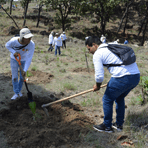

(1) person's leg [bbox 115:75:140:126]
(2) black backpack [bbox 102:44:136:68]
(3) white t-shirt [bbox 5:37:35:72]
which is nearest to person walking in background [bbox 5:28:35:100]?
(3) white t-shirt [bbox 5:37:35:72]

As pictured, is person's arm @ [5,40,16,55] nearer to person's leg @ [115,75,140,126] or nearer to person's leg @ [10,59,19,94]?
person's leg @ [10,59,19,94]

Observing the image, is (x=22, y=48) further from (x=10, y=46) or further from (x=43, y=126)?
(x=43, y=126)

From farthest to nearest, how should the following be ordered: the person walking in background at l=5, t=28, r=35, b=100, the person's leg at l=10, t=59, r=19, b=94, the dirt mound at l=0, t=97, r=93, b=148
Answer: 1. the person's leg at l=10, t=59, r=19, b=94
2. the person walking in background at l=5, t=28, r=35, b=100
3. the dirt mound at l=0, t=97, r=93, b=148

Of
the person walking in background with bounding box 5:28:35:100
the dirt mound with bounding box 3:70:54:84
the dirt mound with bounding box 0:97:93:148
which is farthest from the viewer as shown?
the dirt mound with bounding box 3:70:54:84

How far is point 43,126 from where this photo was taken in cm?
310

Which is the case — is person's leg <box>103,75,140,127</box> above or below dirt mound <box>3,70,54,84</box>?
above

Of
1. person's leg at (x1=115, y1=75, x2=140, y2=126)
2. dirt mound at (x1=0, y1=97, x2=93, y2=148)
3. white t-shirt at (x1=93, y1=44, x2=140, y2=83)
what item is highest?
white t-shirt at (x1=93, y1=44, x2=140, y2=83)

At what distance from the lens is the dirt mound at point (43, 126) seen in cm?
267

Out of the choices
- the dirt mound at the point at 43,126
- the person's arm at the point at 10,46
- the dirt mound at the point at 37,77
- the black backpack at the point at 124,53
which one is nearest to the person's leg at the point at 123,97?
the black backpack at the point at 124,53

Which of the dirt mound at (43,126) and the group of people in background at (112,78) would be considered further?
the dirt mound at (43,126)

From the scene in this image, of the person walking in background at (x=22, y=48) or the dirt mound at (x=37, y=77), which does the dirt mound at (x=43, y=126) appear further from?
the dirt mound at (x=37, y=77)

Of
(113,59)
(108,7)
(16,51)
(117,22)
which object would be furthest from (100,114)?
(117,22)

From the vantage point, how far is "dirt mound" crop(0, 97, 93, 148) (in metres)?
2.67

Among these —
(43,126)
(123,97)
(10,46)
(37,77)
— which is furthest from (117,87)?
(37,77)
